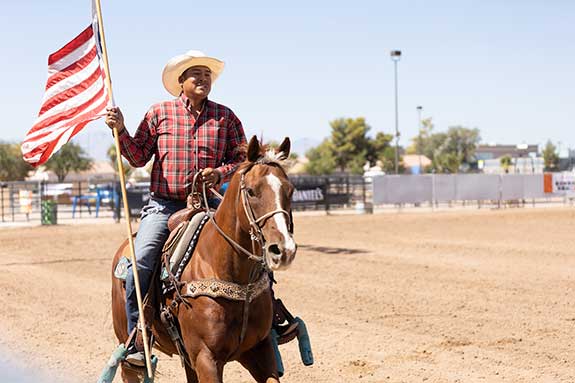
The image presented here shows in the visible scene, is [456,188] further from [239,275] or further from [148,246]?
[239,275]

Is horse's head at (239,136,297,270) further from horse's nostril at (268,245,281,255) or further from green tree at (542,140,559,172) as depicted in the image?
green tree at (542,140,559,172)

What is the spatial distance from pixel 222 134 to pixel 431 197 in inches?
1282

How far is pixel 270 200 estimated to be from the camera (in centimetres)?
426

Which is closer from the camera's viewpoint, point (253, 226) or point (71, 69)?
point (253, 226)

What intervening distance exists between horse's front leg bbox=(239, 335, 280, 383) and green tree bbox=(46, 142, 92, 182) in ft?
254

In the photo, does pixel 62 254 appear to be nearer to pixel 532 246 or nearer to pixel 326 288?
pixel 326 288

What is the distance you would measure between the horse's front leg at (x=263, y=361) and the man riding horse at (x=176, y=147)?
1.67 feet

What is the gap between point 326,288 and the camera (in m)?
13.4

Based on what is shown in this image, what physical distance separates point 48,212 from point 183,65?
25.3 meters

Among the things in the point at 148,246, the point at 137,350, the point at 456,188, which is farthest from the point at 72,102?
the point at 456,188

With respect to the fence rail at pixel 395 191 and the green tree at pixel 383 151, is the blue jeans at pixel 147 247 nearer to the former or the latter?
the fence rail at pixel 395 191

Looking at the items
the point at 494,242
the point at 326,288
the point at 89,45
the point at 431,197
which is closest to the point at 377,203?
the point at 431,197

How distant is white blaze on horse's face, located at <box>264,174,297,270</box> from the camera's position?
13.1ft

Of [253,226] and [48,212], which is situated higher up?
[253,226]
